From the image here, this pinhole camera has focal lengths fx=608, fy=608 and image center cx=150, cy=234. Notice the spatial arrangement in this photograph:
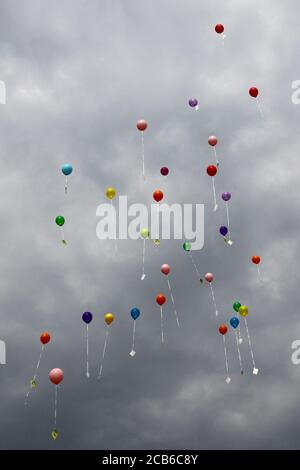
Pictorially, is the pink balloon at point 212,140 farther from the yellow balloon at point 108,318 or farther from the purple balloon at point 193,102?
the yellow balloon at point 108,318

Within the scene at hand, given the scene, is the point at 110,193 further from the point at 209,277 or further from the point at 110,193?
the point at 209,277

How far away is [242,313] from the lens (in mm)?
30016

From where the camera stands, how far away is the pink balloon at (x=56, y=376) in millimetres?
25484

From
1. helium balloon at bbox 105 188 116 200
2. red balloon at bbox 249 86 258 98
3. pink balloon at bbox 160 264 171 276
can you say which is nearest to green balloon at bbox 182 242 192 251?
pink balloon at bbox 160 264 171 276

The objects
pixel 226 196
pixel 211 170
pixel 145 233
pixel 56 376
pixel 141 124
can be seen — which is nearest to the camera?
pixel 56 376

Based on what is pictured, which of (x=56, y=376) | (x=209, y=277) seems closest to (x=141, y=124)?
(x=209, y=277)

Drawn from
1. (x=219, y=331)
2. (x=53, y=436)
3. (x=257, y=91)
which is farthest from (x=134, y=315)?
(x=257, y=91)

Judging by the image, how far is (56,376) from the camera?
25.5 metres

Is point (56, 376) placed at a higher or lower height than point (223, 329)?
lower

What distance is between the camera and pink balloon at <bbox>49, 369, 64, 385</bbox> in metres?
25.5

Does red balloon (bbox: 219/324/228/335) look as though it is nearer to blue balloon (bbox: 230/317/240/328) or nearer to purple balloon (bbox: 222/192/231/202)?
blue balloon (bbox: 230/317/240/328)

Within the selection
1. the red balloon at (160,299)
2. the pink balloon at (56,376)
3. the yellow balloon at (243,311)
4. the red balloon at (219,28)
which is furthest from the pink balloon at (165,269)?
the red balloon at (219,28)

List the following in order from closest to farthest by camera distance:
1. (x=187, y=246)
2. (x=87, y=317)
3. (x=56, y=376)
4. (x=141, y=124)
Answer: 1. (x=56, y=376)
2. (x=87, y=317)
3. (x=141, y=124)
4. (x=187, y=246)

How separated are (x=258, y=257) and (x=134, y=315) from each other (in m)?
7.09
